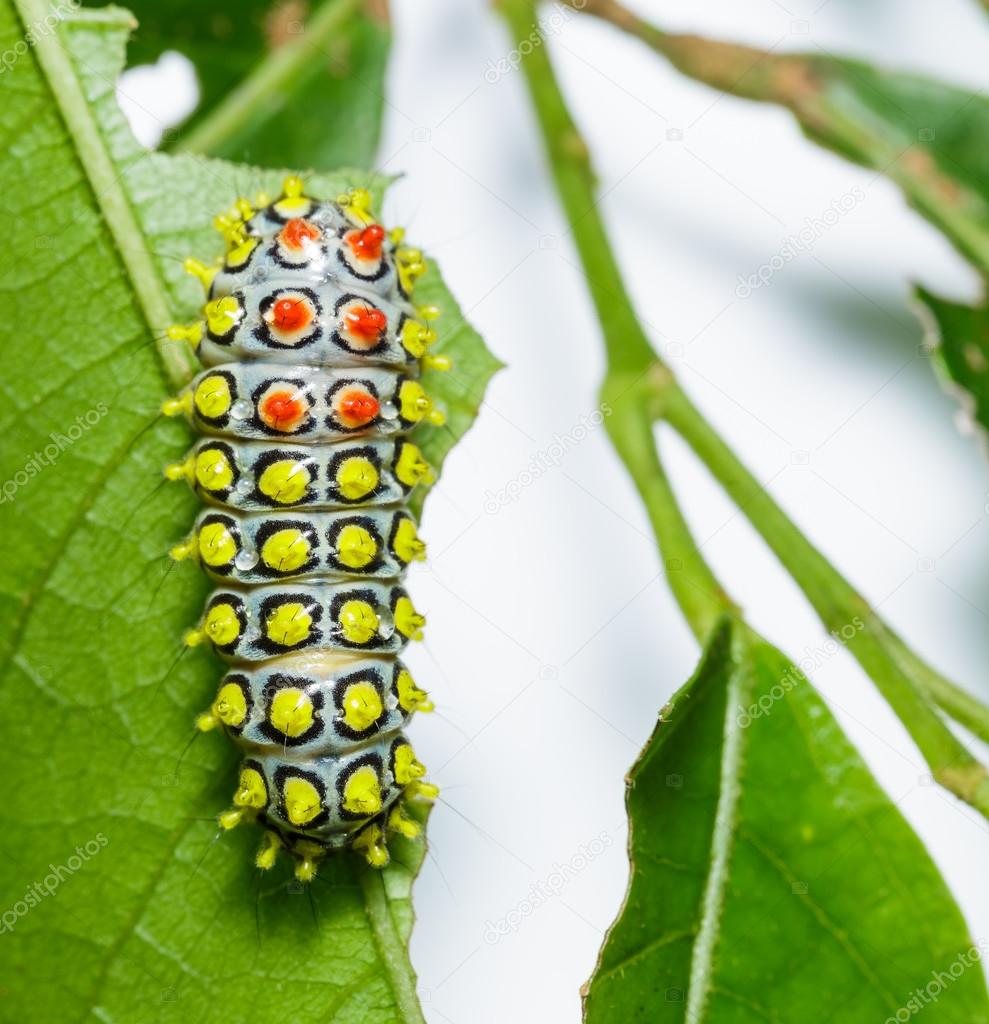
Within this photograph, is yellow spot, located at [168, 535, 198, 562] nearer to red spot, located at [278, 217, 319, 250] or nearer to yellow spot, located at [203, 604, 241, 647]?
yellow spot, located at [203, 604, 241, 647]

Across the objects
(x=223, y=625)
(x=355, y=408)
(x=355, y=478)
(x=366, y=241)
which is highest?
(x=366, y=241)

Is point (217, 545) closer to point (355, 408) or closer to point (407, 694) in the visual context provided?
point (355, 408)

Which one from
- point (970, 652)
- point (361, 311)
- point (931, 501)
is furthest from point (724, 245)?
point (361, 311)

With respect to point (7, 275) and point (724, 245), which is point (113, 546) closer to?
point (7, 275)

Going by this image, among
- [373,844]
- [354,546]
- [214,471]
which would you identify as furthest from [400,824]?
[214,471]

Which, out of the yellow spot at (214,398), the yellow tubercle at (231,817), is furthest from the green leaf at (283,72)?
the yellow tubercle at (231,817)

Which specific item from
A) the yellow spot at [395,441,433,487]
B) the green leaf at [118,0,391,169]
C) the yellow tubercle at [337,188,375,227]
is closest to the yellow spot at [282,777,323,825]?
the yellow spot at [395,441,433,487]
